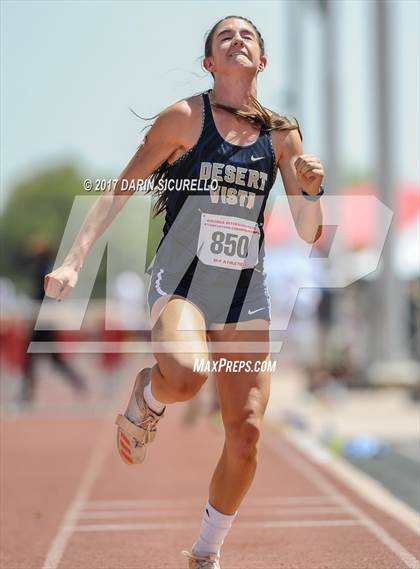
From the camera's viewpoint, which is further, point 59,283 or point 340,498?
point 340,498

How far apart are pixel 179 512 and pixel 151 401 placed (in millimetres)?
2988

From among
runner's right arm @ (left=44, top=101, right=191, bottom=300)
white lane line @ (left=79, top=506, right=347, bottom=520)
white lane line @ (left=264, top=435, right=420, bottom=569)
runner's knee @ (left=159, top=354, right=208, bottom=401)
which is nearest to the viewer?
runner's knee @ (left=159, top=354, right=208, bottom=401)

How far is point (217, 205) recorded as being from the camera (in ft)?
16.1

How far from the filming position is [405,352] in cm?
1938

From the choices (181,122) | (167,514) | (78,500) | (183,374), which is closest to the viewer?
(183,374)

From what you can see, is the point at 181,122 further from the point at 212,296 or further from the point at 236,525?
the point at 236,525

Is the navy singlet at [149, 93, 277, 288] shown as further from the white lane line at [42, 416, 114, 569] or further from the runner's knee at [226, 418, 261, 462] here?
the white lane line at [42, 416, 114, 569]

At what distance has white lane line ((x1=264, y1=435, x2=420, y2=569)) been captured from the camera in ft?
19.4

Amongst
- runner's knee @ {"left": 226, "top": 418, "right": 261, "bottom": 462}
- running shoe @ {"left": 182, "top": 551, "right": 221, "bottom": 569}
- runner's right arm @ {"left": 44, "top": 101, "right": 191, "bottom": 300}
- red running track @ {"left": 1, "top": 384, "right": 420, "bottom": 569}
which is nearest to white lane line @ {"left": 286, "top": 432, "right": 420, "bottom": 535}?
red running track @ {"left": 1, "top": 384, "right": 420, "bottom": 569}

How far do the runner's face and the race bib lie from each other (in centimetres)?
66

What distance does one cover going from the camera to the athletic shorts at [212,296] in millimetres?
4891

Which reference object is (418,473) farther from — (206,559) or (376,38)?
(376,38)

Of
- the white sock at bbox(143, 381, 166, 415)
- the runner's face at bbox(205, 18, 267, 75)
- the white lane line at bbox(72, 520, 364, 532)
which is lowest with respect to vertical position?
the white lane line at bbox(72, 520, 364, 532)

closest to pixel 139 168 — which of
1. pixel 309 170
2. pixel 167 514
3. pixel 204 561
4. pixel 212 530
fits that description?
pixel 309 170
